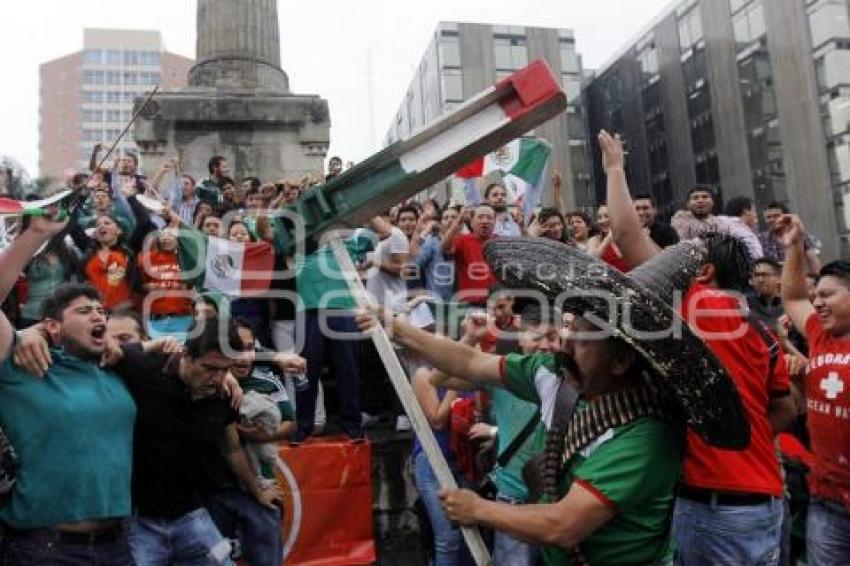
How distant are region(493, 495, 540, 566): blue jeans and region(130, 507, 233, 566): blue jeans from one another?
152cm

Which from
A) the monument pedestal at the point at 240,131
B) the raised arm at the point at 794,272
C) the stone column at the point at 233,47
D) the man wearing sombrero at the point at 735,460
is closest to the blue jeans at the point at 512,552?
the man wearing sombrero at the point at 735,460

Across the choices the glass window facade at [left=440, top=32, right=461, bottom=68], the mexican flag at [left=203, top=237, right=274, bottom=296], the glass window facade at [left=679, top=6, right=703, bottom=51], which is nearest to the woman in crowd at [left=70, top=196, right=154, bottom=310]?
the mexican flag at [left=203, top=237, right=274, bottom=296]

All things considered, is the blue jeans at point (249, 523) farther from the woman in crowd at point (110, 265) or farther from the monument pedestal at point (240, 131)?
the monument pedestal at point (240, 131)

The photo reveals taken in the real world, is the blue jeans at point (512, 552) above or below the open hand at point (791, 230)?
below

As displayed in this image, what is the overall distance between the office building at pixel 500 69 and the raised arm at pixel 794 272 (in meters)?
35.0

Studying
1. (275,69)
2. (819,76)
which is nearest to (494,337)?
(275,69)

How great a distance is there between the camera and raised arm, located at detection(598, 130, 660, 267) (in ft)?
12.2

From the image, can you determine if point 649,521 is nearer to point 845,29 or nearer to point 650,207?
point 650,207

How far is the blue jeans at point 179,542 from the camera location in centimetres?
382

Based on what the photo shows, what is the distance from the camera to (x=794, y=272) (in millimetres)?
4262

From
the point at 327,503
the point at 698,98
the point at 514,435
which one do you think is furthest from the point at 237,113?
the point at 698,98

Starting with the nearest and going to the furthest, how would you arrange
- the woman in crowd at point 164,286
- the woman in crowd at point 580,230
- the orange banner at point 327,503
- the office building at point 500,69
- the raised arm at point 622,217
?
the raised arm at point 622,217, the orange banner at point 327,503, the woman in crowd at point 164,286, the woman in crowd at point 580,230, the office building at point 500,69

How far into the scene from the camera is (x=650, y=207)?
7.12 m

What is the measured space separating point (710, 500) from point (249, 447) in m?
2.56
